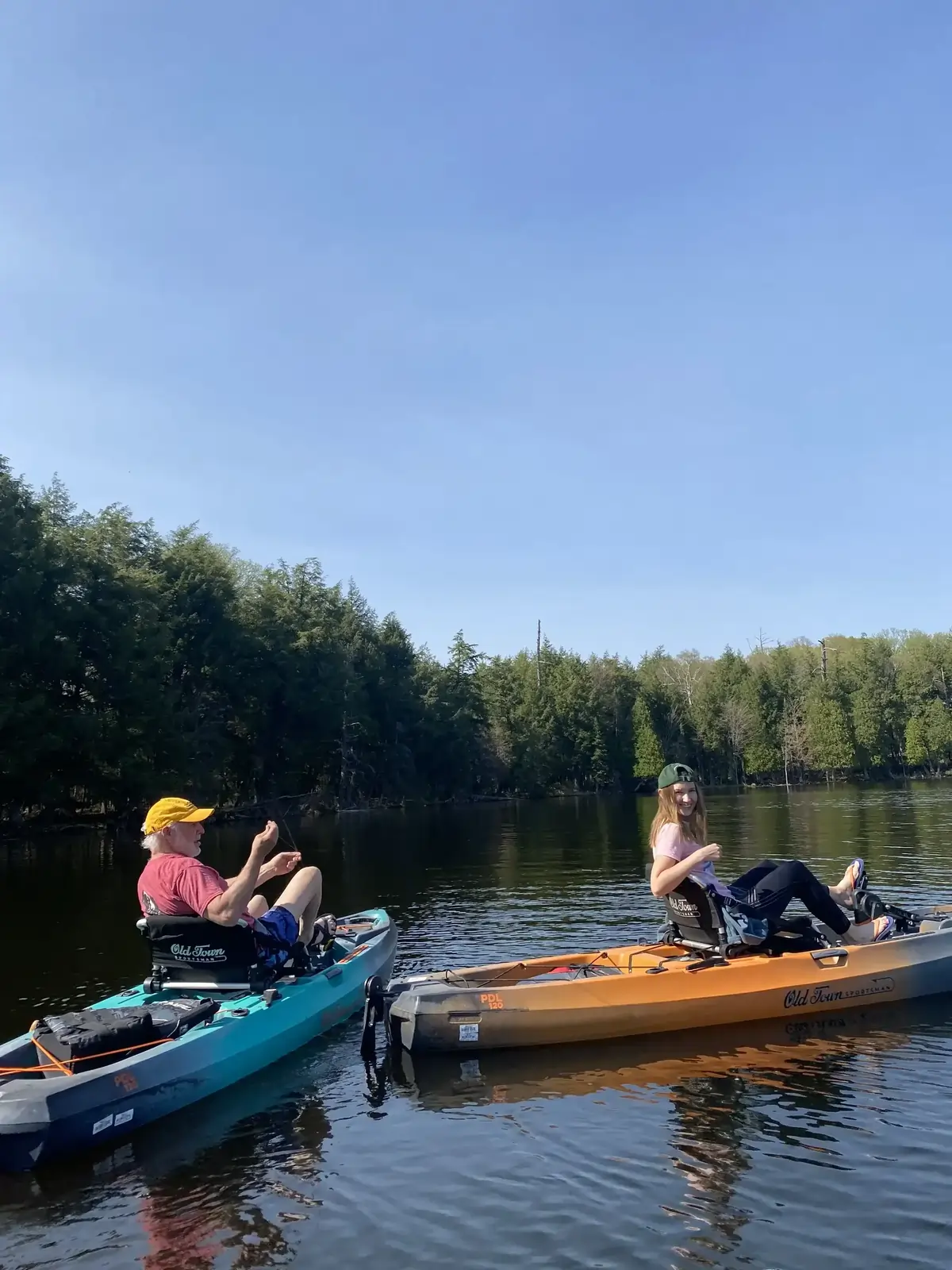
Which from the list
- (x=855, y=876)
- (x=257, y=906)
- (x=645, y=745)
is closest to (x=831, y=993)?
(x=855, y=876)

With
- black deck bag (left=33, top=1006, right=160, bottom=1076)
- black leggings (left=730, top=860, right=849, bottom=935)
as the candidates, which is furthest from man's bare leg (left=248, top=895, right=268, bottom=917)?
black leggings (left=730, top=860, right=849, bottom=935)

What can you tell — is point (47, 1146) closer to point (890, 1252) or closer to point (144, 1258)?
point (144, 1258)

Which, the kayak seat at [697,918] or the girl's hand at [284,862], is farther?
the kayak seat at [697,918]

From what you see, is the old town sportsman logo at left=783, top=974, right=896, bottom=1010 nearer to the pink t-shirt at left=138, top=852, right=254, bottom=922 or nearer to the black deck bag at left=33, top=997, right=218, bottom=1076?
the pink t-shirt at left=138, top=852, right=254, bottom=922

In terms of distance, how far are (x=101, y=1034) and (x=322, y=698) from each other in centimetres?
5032

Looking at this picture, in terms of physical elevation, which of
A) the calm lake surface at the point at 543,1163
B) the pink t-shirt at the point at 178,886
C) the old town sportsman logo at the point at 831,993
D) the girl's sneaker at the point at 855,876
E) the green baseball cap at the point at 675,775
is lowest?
the calm lake surface at the point at 543,1163

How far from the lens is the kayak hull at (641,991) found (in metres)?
8.89

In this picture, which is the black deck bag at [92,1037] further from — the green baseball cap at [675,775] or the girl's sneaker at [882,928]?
the girl's sneaker at [882,928]

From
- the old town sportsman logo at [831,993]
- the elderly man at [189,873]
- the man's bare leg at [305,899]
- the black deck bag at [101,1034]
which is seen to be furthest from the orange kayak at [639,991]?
the black deck bag at [101,1034]

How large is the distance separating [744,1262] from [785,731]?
8498 cm

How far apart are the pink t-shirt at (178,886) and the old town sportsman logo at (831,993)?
547 cm

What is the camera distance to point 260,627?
5666 cm

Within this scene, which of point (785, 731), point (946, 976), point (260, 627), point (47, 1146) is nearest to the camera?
point (47, 1146)

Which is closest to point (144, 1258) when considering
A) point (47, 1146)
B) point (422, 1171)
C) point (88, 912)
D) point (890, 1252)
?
point (47, 1146)
